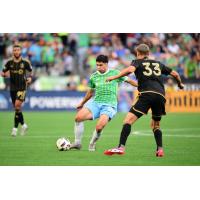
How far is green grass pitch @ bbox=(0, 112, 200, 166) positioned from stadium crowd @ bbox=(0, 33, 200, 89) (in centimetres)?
371

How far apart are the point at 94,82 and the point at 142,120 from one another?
316 inches

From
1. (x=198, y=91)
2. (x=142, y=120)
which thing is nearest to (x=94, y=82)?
(x=142, y=120)

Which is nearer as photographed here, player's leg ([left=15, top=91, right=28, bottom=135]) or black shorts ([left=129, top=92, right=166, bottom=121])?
black shorts ([left=129, top=92, right=166, bottom=121])

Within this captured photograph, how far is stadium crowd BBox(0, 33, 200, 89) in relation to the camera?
68.5 feet

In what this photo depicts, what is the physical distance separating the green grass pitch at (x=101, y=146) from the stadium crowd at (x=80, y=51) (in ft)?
12.2

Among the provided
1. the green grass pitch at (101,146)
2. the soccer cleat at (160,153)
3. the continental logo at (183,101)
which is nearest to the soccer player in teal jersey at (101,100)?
the green grass pitch at (101,146)

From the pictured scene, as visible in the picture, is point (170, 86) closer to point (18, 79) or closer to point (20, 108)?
point (18, 79)

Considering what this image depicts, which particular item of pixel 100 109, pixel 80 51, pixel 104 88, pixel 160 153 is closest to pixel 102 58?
pixel 104 88

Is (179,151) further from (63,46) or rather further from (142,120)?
(63,46)

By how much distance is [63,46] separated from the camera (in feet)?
74.4

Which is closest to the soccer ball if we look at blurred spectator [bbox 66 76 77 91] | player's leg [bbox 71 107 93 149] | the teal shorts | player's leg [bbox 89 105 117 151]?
player's leg [bbox 71 107 93 149]

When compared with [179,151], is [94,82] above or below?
above

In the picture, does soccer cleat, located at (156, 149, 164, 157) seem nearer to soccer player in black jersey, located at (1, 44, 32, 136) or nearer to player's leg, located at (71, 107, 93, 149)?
player's leg, located at (71, 107, 93, 149)

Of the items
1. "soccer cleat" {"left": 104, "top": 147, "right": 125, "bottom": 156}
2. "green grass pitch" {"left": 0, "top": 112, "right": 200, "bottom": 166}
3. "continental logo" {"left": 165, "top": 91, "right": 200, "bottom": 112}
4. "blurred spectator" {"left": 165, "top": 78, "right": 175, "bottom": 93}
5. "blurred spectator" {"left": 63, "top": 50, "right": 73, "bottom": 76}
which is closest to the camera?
"green grass pitch" {"left": 0, "top": 112, "right": 200, "bottom": 166}
